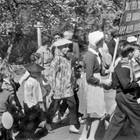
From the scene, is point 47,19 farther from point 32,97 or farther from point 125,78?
point 125,78

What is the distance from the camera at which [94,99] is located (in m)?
5.40

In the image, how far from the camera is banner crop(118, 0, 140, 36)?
601cm

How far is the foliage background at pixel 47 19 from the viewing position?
36.9 ft

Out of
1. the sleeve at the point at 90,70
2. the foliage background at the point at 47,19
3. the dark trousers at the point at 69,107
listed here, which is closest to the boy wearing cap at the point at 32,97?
the dark trousers at the point at 69,107

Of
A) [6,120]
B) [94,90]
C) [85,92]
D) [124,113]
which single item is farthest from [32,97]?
[124,113]

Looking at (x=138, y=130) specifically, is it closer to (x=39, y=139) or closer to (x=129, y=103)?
(x=129, y=103)

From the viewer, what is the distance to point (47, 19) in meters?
11.9

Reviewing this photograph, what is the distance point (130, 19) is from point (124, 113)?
1.89 metres

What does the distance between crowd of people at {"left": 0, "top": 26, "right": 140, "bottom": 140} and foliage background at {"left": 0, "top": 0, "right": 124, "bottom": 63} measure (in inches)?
189

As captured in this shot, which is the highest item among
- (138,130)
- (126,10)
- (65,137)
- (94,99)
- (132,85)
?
(126,10)

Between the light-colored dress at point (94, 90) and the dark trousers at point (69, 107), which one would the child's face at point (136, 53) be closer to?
the light-colored dress at point (94, 90)

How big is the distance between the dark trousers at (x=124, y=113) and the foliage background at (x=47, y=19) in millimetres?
6582

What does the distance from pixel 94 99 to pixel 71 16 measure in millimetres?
7746

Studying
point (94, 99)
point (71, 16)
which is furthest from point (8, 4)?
point (94, 99)
